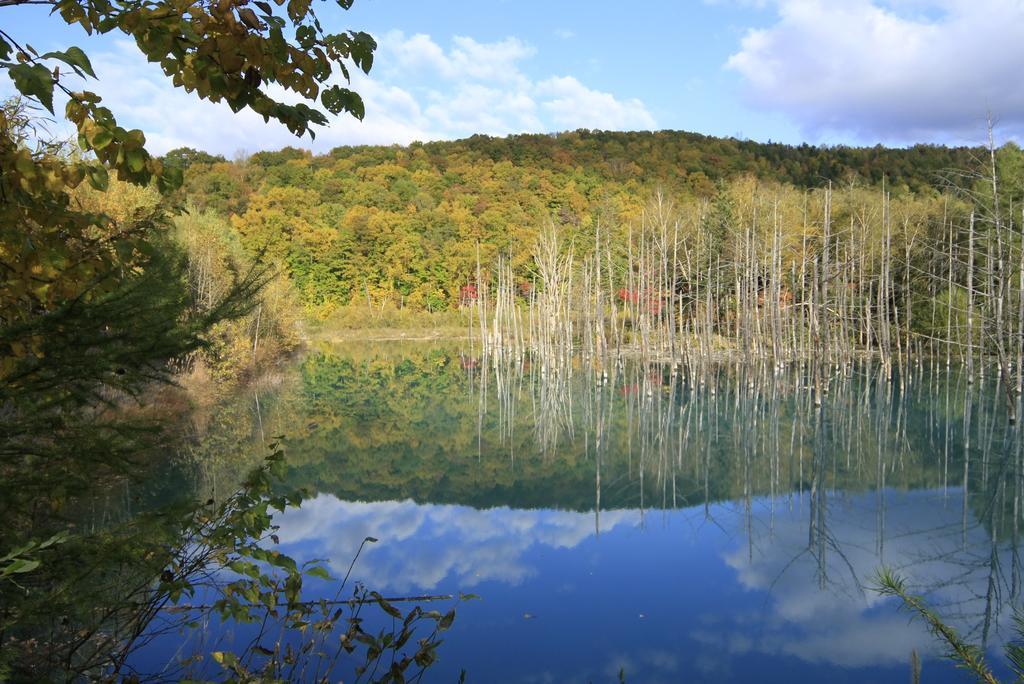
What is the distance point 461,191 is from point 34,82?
56587mm

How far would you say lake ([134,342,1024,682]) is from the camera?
627 cm

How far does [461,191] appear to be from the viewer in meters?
57.1

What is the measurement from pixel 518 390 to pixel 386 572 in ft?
45.5

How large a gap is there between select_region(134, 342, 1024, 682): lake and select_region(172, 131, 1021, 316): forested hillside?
21.7m

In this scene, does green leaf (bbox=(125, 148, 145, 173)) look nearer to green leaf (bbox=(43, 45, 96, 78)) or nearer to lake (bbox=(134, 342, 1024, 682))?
green leaf (bbox=(43, 45, 96, 78))

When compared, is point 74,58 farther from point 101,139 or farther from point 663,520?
point 663,520

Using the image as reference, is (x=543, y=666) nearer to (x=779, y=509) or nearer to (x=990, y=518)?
(x=779, y=509)

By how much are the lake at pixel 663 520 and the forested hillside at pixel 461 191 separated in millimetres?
21702

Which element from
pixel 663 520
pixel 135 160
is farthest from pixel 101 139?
pixel 663 520

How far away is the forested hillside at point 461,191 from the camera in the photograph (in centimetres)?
4881

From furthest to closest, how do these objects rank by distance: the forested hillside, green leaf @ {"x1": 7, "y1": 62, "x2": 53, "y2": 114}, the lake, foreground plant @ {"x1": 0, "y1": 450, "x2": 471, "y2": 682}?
the forested hillside, the lake, foreground plant @ {"x1": 0, "y1": 450, "x2": 471, "y2": 682}, green leaf @ {"x1": 7, "y1": 62, "x2": 53, "y2": 114}

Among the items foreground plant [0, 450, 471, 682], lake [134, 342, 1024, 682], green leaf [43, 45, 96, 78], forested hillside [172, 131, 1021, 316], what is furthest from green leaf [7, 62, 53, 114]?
forested hillside [172, 131, 1021, 316]

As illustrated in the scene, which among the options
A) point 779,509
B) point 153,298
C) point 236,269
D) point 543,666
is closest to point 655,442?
point 779,509

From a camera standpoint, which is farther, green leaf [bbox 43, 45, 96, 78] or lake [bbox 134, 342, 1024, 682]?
lake [bbox 134, 342, 1024, 682]
